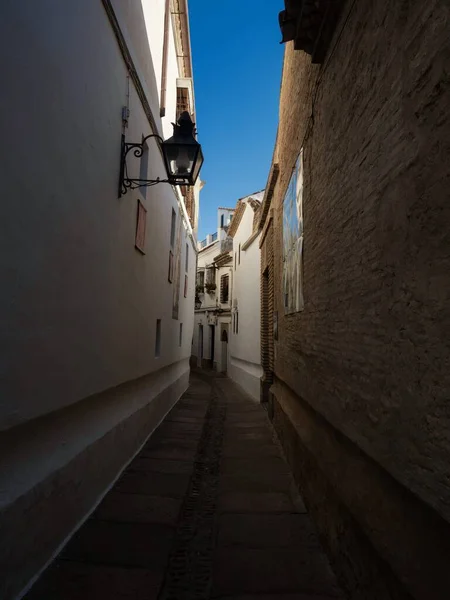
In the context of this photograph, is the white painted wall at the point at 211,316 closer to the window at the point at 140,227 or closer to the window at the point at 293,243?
the window at the point at 293,243

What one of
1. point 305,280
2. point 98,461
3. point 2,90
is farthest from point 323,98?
point 98,461

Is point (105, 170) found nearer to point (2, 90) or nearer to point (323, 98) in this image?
point (2, 90)

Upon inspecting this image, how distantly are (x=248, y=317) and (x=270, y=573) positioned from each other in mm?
9663

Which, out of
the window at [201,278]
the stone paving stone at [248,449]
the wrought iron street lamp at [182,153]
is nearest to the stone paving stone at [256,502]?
the stone paving stone at [248,449]

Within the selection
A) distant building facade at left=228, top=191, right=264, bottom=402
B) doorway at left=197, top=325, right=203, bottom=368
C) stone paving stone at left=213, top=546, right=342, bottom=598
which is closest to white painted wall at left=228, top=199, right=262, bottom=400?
distant building facade at left=228, top=191, right=264, bottom=402

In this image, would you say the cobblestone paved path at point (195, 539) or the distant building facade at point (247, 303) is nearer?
the cobblestone paved path at point (195, 539)

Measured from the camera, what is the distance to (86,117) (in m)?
3.02

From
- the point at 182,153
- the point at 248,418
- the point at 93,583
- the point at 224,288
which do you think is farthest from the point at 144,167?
the point at 224,288

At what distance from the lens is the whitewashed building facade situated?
2088mm

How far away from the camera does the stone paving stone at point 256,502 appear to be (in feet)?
11.7

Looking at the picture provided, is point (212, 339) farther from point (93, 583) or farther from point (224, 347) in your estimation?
point (93, 583)

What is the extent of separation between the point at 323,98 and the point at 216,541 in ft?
12.0

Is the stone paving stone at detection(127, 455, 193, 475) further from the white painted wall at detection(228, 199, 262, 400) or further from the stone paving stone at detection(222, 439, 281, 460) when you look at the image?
the white painted wall at detection(228, 199, 262, 400)

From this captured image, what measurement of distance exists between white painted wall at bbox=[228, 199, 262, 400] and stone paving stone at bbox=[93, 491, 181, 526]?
6.43 m
